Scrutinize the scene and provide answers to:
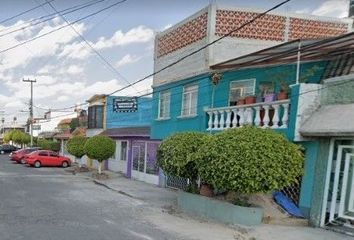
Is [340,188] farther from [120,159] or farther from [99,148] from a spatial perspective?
[120,159]

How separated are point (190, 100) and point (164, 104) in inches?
102

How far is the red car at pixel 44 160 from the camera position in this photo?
32.6 m

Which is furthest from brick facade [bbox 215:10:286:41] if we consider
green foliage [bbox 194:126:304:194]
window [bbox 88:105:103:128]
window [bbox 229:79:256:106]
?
window [bbox 88:105:103:128]

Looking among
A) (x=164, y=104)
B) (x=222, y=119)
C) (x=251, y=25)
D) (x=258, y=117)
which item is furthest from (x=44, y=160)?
(x=258, y=117)

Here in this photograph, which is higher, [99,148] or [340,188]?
[340,188]

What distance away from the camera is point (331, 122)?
9.73 meters

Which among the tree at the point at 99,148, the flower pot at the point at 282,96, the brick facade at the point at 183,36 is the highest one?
the brick facade at the point at 183,36

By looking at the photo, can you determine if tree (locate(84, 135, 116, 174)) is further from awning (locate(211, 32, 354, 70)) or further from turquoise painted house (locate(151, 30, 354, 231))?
awning (locate(211, 32, 354, 70))

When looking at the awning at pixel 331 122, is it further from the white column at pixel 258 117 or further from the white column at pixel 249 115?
the white column at pixel 249 115

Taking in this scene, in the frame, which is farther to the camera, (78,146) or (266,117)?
(78,146)

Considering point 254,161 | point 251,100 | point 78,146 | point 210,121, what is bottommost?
point 78,146

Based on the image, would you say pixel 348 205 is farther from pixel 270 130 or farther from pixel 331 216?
pixel 270 130

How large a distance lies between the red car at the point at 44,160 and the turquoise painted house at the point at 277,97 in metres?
18.5

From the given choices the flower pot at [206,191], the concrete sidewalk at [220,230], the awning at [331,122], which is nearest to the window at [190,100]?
the flower pot at [206,191]
